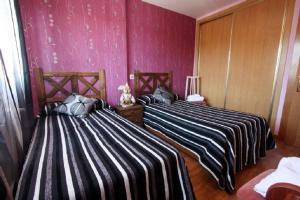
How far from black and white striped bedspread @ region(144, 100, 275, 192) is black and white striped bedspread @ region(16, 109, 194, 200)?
0.67 metres

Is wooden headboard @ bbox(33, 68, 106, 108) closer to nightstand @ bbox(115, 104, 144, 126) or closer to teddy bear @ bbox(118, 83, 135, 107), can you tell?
teddy bear @ bbox(118, 83, 135, 107)

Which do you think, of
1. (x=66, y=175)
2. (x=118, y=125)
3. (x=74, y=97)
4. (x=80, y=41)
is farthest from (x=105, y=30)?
(x=66, y=175)

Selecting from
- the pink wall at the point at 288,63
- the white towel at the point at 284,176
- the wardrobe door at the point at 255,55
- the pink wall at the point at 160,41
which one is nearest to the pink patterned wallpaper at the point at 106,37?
the pink wall at the point at 160,41

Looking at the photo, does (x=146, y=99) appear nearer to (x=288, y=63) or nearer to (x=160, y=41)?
(x=160, y=41)

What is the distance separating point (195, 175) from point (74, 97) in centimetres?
199

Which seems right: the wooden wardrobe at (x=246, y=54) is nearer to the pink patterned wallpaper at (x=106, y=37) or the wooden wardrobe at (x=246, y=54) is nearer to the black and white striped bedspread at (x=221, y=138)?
the pink patterned wallpaper at (x=106, y=37)

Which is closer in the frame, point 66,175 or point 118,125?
point 66,175

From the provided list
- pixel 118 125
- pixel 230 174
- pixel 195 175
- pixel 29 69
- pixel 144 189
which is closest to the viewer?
pixel 144 189

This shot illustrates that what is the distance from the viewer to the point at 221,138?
5.23 ft

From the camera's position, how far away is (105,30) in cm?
252

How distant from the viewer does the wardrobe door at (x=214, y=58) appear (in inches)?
129

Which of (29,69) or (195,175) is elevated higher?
(29,69)

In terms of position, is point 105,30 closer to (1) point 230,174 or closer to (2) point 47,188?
(2) point 47,188

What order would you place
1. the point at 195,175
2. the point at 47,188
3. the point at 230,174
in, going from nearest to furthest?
the point at 47,188
the point at 230,174
the point at 195,175
